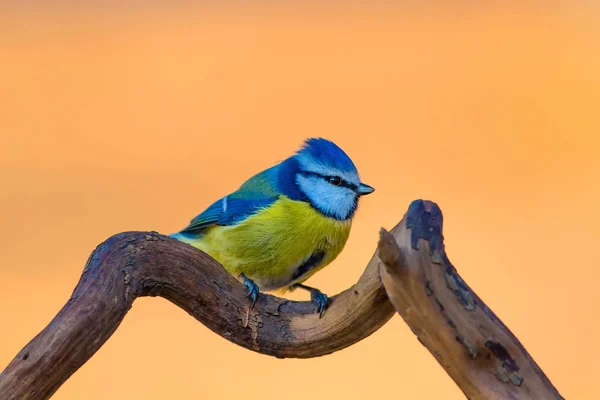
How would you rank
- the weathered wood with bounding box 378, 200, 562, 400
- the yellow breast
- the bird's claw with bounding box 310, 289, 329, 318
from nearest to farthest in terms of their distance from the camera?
the weathered wood with bounding box 378, 200, 562, 400, the bird's claw with bounding box 310, 289, 329, 318, the yellow breast

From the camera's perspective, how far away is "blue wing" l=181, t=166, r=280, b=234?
1.84 metres

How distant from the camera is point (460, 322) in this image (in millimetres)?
1113

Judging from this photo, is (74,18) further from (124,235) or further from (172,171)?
(124,235)

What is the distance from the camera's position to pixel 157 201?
9.69 ft

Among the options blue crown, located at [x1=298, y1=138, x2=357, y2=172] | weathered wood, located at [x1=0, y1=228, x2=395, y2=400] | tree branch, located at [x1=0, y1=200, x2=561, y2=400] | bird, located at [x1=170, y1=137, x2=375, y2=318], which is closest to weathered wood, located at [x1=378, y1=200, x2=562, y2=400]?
tree branch, located at [x1=0, y1=200, x2=561, y2=400]

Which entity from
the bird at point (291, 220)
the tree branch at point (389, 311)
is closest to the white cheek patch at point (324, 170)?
the bird at point (291, 220)

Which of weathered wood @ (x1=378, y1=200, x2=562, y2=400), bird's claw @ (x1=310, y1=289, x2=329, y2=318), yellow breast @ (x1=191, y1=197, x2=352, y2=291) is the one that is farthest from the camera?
yellow breast @ (x1=191, y1=197, x2=352, y2=291)

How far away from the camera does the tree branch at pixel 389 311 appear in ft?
3.65

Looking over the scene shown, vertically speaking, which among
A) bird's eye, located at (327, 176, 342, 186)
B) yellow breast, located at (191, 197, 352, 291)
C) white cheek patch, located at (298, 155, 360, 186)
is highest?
white cheek patch, located at (298, 155, 360, 186)

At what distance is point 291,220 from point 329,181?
5.3 inches

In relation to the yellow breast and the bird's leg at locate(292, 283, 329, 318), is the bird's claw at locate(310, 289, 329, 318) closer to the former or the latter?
the bird's leg at locate(292, 283, 329, 318)

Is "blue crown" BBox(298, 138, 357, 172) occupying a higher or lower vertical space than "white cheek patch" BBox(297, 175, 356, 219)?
higher

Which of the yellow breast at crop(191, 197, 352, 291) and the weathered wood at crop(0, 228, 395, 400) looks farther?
the yellow breast at crop(191, 197, 352, 291)

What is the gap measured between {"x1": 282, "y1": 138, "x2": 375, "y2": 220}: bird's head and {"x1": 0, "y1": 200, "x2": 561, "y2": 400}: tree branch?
50cm
